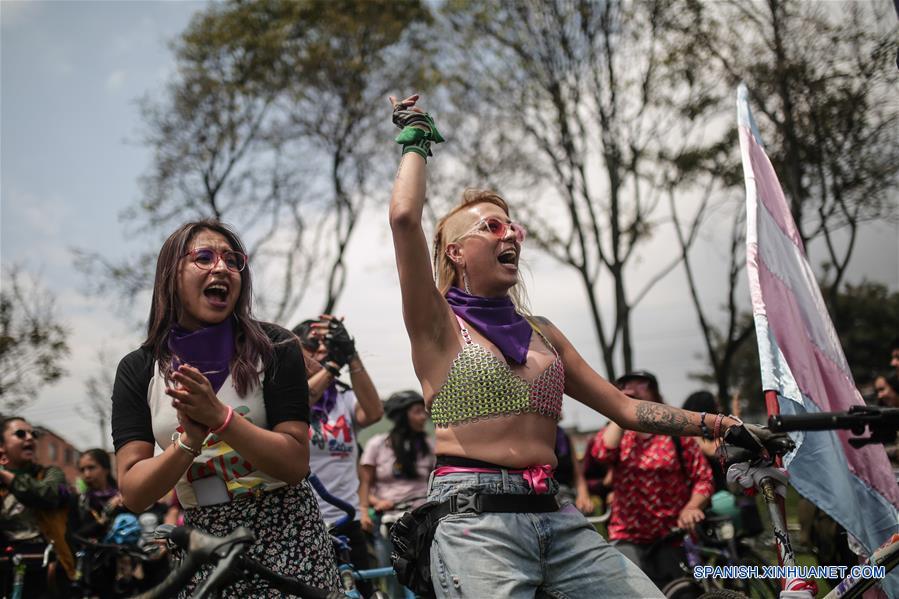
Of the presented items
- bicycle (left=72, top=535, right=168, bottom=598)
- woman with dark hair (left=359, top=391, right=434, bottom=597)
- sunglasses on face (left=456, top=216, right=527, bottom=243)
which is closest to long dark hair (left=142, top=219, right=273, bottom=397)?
sunglasses on face (left=456, top=216, right=527, bottom=243)

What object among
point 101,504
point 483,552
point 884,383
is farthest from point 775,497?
point 101,504

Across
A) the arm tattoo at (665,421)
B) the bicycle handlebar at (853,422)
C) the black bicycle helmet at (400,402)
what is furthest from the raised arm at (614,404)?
→ the black bicycle helmet at (400,402)

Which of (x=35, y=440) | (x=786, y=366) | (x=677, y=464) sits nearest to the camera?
(x=786, y=366)

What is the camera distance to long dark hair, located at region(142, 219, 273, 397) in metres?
2.57

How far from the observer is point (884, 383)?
6.51m

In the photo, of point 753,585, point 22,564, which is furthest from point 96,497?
point 753,585

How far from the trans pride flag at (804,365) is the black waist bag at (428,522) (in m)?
1.05

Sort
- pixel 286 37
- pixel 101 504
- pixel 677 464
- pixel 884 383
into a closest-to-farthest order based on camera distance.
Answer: pixel 677 464, pixel 884 383, pixel 101 504, pixel 286 37

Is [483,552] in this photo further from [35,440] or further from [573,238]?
[573,238]

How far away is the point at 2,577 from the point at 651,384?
5333 mm

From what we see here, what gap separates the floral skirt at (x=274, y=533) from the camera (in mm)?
2518

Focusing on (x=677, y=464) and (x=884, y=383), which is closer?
(x=677, y=464)

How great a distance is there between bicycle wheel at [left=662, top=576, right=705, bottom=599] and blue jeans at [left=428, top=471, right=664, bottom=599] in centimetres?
290

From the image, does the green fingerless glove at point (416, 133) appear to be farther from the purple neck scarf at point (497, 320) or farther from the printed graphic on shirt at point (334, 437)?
the printed graphic on shirt at point (334, 437)
